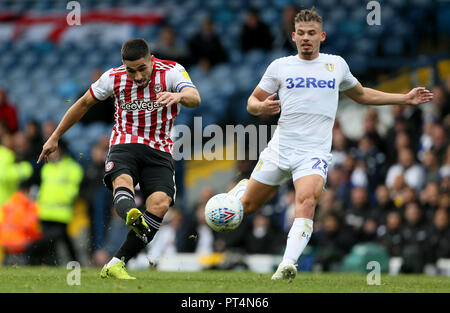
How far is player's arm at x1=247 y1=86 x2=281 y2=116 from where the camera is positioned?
769cm

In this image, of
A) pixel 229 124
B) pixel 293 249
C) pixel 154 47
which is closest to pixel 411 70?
pixel 229 124

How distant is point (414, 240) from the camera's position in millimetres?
11836

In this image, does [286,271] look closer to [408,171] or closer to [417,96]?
[417,96]

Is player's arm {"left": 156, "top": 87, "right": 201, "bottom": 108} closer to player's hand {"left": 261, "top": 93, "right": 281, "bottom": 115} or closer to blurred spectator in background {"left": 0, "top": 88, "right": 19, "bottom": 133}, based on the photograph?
player's hand {"left": 261, "top": 93, "right": 281, "bottom": 115}

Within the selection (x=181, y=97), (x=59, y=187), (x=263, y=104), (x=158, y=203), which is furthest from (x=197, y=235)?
(x=181, y=97)

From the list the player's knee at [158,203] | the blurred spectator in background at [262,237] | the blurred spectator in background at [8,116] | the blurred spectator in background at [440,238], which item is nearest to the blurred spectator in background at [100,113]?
the blurred spectator in background at [8,116]

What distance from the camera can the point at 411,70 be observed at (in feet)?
47.9

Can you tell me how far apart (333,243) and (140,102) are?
209 inches

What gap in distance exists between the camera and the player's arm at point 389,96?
8531 millimetres

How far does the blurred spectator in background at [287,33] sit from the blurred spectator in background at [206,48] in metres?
1.20

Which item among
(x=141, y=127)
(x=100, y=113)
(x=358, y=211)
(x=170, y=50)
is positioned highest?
(x=170, y=50)

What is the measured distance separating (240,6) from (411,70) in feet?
18.8

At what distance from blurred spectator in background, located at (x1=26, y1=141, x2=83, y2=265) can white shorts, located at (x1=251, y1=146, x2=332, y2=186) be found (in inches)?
224

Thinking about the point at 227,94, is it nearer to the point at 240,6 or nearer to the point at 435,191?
the point at 240,6
